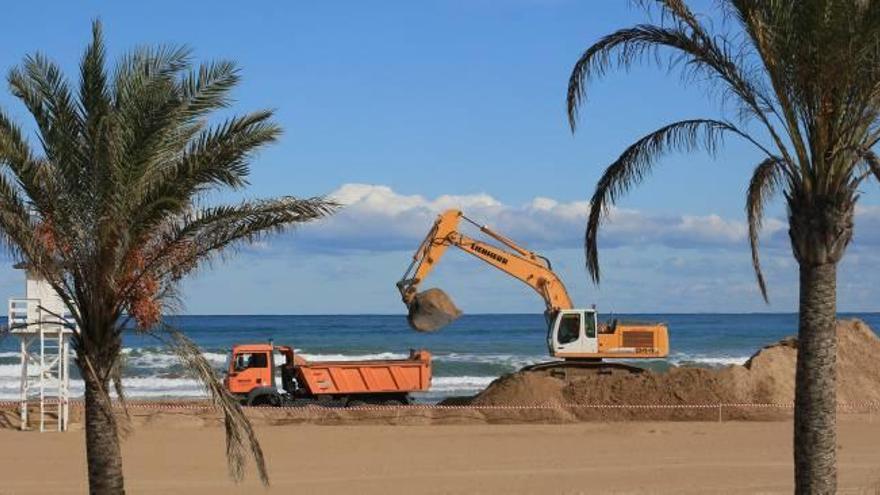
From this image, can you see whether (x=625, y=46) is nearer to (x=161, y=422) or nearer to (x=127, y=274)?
(x=127, y=274)

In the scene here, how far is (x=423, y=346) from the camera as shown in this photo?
3068 inches

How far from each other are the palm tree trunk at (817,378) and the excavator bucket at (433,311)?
16.7 metres

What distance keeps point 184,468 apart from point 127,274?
10114 millimetres

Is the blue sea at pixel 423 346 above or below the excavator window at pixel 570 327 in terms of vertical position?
below

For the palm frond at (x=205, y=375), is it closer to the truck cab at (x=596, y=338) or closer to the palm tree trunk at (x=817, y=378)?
the palm tree trunk at (x=817, y=378)

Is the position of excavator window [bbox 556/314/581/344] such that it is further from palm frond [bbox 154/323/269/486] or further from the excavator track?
palm frond [bbox 154/323/269/486]

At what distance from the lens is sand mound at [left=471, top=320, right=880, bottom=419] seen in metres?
30.6

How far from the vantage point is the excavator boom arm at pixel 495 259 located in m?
31.1

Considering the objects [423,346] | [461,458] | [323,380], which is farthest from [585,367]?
[423,346]

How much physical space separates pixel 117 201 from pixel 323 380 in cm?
1860

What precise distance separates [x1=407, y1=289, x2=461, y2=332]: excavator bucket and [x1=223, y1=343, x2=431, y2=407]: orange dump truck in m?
2.66

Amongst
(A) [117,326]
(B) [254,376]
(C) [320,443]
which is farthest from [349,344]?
(A) [117,326]

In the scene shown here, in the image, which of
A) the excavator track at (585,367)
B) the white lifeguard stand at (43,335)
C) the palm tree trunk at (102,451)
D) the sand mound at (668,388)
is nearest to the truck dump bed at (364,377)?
the sand mound at (668,388)

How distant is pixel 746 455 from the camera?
23953mm
